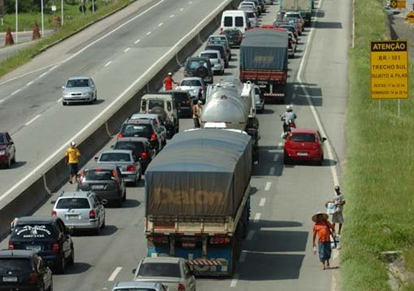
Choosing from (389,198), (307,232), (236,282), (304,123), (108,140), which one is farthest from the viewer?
(304,123)

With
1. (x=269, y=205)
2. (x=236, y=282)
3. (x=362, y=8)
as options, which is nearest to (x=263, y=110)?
(x=269, y=205)

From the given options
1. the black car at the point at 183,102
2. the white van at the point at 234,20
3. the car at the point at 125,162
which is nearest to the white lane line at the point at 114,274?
the car at the point at 125,162

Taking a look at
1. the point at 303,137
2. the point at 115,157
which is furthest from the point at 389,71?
the point at 115,157

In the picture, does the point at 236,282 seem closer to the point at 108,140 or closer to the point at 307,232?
the point at 307,232

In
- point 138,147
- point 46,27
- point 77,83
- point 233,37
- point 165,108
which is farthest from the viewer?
point 46,27

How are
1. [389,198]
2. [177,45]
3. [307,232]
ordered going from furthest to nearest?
[177,45]
[389,198]
[307,232]

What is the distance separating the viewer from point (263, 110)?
6950 centimetres

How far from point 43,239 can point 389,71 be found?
109ft

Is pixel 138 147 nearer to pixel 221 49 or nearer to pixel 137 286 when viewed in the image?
pixel 137 286

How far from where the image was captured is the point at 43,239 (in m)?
35.2

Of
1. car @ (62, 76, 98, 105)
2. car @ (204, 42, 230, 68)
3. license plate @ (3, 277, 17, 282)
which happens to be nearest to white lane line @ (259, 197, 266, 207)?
license plate @ (3, 277, 17, 282)

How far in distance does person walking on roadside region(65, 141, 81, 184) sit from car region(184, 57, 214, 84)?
25.7m

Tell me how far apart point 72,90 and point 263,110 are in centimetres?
948

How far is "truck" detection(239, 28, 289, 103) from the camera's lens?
7125 cm
